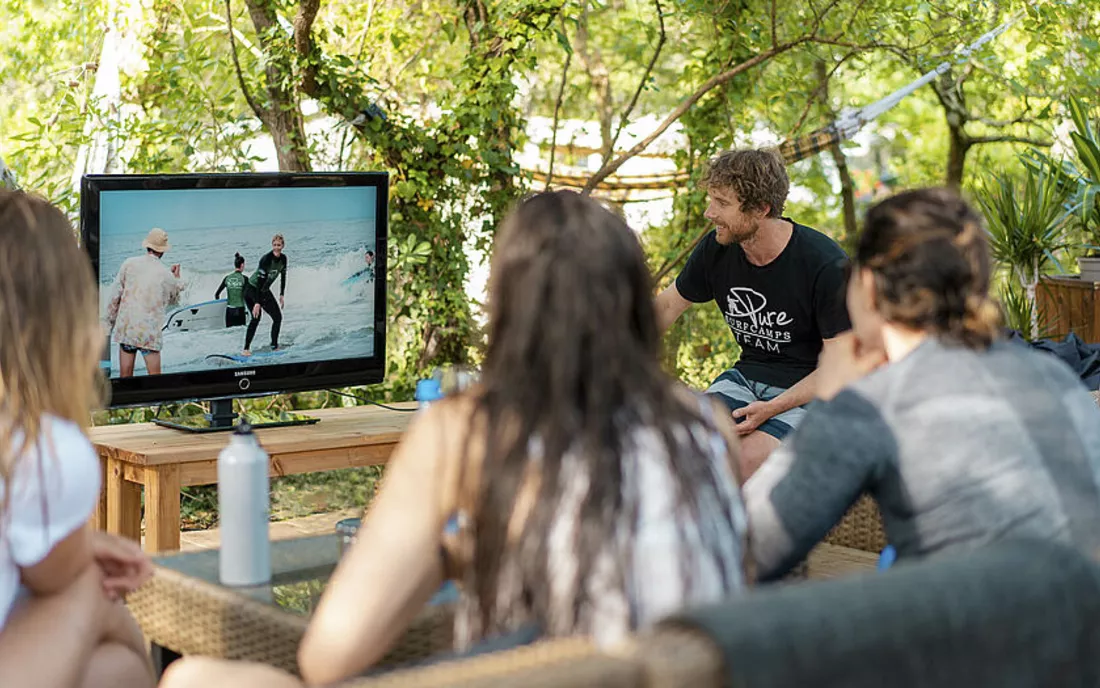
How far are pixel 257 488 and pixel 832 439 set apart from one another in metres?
0.93

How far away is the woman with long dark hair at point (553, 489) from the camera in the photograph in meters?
1.33

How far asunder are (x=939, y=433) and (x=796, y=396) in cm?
207

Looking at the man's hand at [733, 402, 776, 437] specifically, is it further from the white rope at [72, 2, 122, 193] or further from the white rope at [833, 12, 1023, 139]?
the white rope at [72, 2, 122, 193]

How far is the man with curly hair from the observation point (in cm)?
364

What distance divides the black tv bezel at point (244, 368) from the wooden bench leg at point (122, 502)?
193mm

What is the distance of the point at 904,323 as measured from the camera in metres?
1.66

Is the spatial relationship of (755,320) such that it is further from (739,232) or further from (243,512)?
(243,512)

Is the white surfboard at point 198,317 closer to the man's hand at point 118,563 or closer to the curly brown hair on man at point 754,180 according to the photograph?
the curly brown hair on man at point 754,180

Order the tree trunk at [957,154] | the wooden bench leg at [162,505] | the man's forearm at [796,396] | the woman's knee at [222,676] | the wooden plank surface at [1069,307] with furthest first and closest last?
the tree trunk at [957,154]
the wooden plank surface at [1069,307]
the man's forearm at [796,396]
the wooden bench leg at [162,505]
the woman's knee at [222,676]

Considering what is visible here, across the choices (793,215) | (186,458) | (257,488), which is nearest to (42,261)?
(257,488)

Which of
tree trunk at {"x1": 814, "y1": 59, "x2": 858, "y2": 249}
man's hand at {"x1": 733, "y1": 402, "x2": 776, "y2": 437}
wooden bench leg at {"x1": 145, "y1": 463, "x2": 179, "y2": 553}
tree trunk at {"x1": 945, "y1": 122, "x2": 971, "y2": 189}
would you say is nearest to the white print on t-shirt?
man's hand at {"x1": 733, "y1": 402, "x2": 776, "y2": 437}

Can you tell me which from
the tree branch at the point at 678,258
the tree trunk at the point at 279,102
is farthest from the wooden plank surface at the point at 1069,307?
the tree trunk at the point at 279,102

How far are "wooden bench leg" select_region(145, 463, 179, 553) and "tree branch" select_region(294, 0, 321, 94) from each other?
7.95ft

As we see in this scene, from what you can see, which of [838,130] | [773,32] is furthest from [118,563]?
[773,32]
